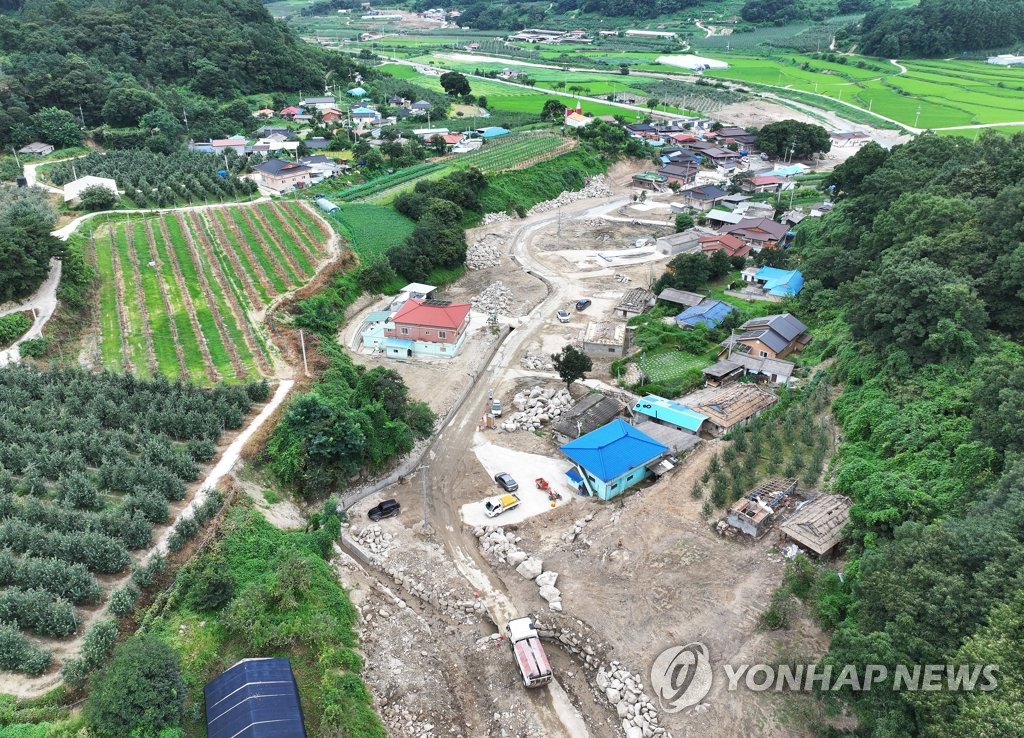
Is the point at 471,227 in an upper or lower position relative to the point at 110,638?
lower

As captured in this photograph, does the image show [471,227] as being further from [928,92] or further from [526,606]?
[928,92]

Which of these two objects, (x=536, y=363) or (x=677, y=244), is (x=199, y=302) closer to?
(x=536, y=363)

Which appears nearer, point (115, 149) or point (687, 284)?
point (687, 284)

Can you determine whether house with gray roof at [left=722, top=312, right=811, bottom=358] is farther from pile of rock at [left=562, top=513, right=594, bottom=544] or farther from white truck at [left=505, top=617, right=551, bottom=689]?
white truck at [left=505, top=617, right=551, bottom=689]

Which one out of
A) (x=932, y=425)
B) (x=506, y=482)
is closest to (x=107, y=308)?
(x=506, y=482)

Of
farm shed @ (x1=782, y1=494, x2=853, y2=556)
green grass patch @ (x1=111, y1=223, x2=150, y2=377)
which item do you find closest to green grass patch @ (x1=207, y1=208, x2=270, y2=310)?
green grass patch @ (x1=111, y1=223, x2=150, y2=377)

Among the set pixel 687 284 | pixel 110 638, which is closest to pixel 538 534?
pixel 110 638

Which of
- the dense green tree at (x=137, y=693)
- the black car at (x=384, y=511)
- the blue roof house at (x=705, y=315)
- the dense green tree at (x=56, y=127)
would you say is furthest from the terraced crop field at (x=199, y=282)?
the blue roof house at (x=705, y=315)
